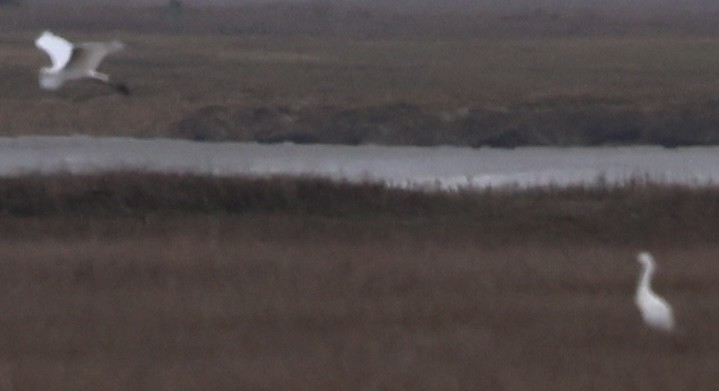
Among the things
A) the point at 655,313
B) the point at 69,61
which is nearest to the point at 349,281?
the point at 655,313

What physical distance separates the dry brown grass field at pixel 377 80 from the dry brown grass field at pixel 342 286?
18.4m

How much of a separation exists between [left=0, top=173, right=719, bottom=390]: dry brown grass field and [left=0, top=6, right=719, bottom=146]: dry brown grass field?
18432 mm

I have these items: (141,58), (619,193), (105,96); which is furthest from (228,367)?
(141,58)

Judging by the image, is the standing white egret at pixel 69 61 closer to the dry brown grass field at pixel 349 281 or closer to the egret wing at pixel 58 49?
the egret wing at pixel 58 49

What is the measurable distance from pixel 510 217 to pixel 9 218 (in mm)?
4280

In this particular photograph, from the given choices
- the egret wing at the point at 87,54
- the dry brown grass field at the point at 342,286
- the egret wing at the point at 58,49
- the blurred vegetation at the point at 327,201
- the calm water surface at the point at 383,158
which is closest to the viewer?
the dry brown grass field at the point at 342,286

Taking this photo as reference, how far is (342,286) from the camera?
1190cm

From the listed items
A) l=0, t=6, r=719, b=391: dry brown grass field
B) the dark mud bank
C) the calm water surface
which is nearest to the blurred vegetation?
l=0, t=6, r=719, b=391: dry brown grass field

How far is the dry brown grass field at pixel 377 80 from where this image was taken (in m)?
37.4

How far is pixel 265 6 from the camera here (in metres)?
60.6

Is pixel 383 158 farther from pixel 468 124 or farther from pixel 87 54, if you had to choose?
pixel 87 54

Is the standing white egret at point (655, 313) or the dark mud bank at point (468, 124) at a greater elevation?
the standing white egret at point (655, 313)

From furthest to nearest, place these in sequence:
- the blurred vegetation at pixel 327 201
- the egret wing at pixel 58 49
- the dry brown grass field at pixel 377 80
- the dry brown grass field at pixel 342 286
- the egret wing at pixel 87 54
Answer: the dry brown grass field at pixel 377 80 < the blurred vegetation at pixel 327 201 < the egret wing at pixel 58 49 < the egret wing at pixel 87 54 < the dry brown grass field at pixel 342 286

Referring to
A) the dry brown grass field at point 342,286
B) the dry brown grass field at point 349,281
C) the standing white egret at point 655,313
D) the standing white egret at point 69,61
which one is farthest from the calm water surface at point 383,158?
the standing white egret at point 655,313
